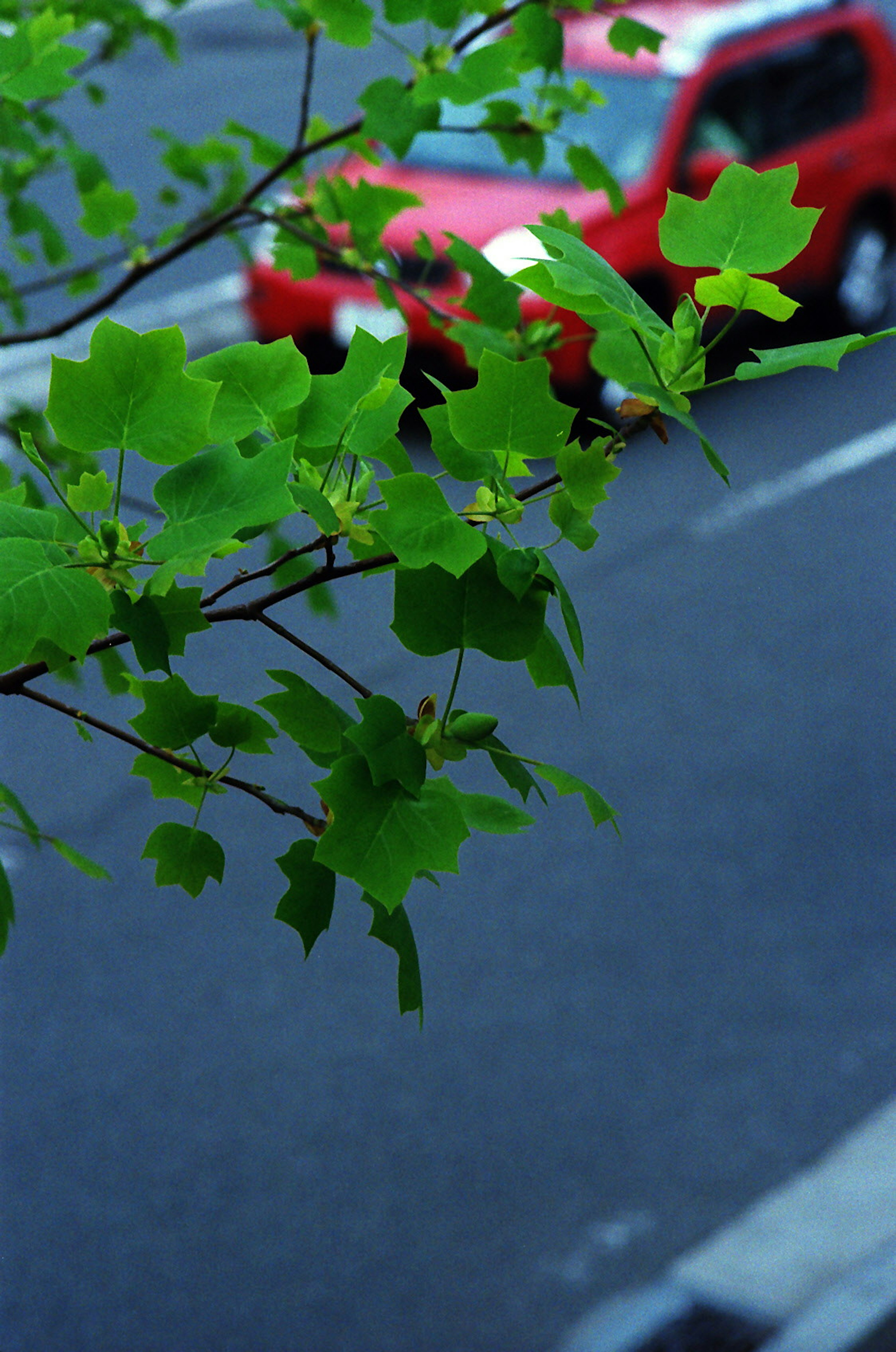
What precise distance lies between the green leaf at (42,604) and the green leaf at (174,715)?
174mm

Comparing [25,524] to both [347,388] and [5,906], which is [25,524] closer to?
[347,388]

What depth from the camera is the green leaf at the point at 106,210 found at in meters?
2.35

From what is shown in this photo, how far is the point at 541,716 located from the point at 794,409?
324 cm

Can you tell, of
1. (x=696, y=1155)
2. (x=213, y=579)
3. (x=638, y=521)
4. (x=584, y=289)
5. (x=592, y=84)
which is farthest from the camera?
(x=592, y=84)

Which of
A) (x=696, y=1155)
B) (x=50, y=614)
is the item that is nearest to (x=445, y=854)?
(x=50, y=614)

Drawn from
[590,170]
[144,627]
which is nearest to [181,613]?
[144,627]

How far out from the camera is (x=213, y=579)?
5352mm

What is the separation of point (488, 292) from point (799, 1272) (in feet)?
7.59

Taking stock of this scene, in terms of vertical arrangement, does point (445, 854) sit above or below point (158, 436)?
below

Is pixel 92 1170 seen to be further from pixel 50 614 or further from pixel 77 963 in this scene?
pixel 50 614

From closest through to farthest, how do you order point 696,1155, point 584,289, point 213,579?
point 584,289, point 696,1155, point 213,579

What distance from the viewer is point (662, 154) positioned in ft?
23.6

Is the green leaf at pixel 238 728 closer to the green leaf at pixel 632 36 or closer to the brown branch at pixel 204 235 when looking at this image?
the brown branch at pixel 204 235

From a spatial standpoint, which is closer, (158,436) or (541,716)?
(158,436)
